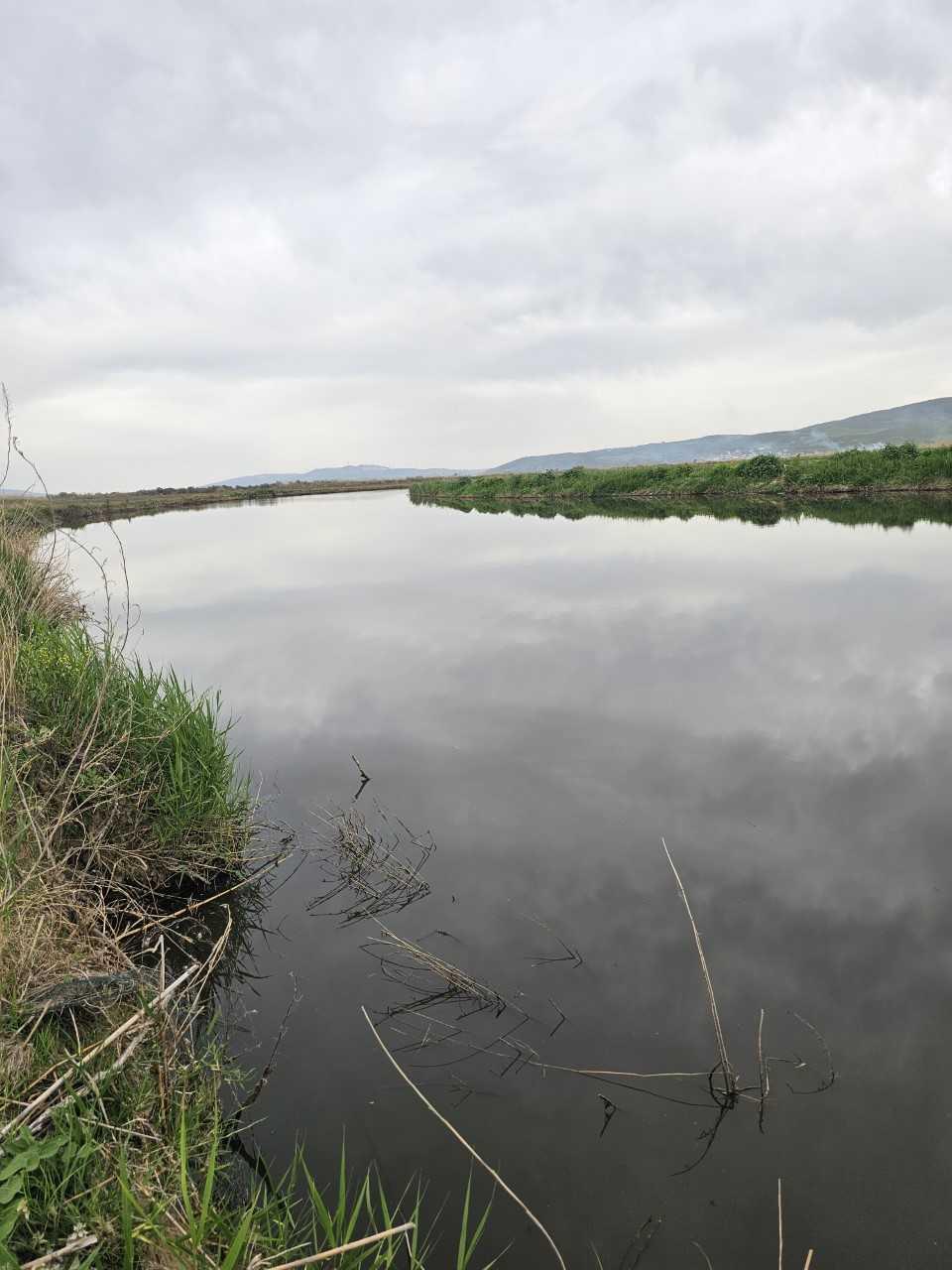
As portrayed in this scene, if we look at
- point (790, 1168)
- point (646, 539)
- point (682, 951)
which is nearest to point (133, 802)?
point (682, 951)

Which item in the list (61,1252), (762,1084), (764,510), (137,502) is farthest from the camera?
(137,502)

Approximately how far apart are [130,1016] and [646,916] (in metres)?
3.98

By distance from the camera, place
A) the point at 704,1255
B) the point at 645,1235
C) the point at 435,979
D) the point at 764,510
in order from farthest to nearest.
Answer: the point at 764,510
the point at 435,979
the point at 645,1235
the point at 704,1255

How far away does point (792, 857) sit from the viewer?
22.9 ft

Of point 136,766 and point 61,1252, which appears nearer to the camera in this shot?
point 61,1252

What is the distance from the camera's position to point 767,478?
180 feet

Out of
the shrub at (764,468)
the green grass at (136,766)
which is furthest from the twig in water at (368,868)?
the shrub at (764,468)

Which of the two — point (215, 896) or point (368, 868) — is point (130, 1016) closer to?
point (215, 896)

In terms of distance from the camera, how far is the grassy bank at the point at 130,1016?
9.00ft

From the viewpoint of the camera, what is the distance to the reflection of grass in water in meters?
34.1

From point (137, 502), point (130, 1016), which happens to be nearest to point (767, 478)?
point (130, 1016)

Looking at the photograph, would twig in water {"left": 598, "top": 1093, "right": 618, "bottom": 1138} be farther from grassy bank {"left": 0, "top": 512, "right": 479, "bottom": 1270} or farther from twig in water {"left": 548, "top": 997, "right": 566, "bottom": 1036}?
grassy bank {"left": 0, "top": 512, "right": 479, "bottom": 1270}

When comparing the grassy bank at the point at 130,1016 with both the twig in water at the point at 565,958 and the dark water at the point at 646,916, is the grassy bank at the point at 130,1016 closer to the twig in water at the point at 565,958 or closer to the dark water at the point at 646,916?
the dark water at the point at 646,916

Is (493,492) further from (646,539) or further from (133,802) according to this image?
(133,802)
